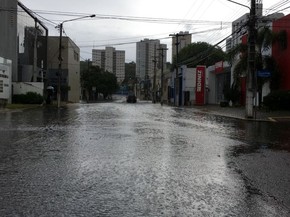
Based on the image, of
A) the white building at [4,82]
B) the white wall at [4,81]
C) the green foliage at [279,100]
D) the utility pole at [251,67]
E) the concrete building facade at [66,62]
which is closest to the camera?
the utility pole at [251,67]

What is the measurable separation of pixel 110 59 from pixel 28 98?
93375mm

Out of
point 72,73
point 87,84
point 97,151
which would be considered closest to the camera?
point 97,151

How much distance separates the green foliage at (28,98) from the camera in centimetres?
4522

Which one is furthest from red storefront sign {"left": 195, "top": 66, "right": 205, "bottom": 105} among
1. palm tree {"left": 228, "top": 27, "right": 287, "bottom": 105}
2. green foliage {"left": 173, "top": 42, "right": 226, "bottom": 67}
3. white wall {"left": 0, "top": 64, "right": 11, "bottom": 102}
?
white wall {"left": 0, "top": 64, "right": 11, "bottom": 102}

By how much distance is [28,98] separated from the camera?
4528 cm

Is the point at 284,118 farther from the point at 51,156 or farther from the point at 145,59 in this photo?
the point at 145,59

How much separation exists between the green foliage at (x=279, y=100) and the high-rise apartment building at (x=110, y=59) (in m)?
84.8

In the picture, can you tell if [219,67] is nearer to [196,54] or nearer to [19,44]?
[19,44]

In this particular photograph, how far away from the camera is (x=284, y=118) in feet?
90.6

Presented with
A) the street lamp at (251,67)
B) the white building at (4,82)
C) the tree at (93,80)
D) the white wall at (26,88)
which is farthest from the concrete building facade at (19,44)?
the tree at (93,80)

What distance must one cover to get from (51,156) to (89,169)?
1.96m

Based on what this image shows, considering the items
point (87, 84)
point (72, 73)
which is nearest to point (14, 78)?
point (72, 73)

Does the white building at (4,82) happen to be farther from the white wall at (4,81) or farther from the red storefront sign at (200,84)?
the red storefront sign at (200,84)

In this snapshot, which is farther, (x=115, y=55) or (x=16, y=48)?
(x=115, y=55)
